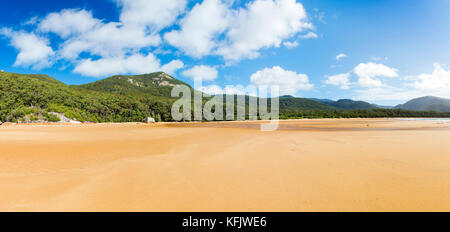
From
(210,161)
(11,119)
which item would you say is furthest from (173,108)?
(210,161)

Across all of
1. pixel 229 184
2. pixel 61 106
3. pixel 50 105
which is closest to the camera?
pixel 229 184

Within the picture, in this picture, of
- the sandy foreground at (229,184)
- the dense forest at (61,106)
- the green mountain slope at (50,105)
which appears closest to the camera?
the sandy foreground at (229,184)

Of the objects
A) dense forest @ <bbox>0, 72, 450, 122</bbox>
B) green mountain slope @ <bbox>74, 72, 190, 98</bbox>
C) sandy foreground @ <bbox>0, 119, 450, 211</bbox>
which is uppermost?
green mountain slope @ <bbox>74, 72, 190, 98</bbox>

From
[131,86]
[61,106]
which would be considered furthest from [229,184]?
[131,86]

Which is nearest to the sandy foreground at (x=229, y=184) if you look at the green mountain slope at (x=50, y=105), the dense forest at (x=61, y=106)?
the green mountain slope at (x=50, y=105)

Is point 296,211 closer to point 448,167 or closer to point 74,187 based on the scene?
point 74,187

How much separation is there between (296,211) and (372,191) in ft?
6.53

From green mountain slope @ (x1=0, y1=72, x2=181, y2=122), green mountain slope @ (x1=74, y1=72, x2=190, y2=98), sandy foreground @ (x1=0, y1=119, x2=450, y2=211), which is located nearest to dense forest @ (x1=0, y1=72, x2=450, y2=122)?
green mountain slope @ (x1=0, y1=72, x2=181, y2=122)

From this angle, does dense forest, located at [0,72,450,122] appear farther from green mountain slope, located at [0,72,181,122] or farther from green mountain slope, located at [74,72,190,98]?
green mountain slope, located at [74,72,190,98]

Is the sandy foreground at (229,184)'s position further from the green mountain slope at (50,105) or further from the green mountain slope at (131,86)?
the green mountain slope at (131,86)

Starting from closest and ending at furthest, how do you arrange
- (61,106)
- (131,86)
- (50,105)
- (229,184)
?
1. (229,184)
2. (50,105)
3. (61,106)
4. (131,86)

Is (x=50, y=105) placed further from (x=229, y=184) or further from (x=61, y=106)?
(x=229, y=184)

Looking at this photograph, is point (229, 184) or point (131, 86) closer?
point (229, 184)
